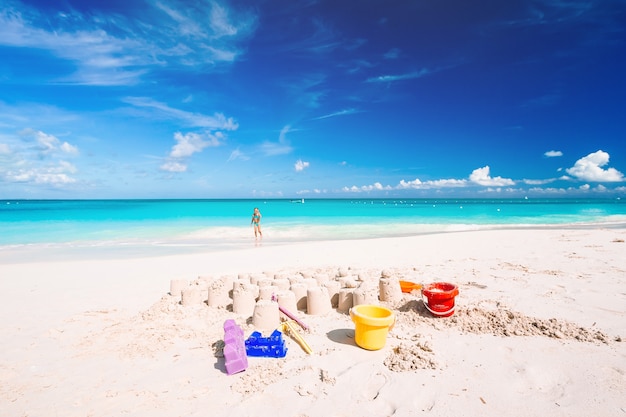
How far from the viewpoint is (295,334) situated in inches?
159

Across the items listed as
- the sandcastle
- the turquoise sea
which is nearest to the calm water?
the turquoise sea

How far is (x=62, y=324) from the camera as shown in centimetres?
478

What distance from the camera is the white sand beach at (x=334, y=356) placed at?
2855mm

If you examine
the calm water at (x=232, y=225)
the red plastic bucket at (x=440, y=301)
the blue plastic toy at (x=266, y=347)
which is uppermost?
the red plastic bucket at (x=440, y=301)

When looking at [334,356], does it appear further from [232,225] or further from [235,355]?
[232,225]

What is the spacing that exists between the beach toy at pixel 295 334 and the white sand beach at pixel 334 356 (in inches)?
2.7

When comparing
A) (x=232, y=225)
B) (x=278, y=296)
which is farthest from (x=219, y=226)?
(x=278, y=296)

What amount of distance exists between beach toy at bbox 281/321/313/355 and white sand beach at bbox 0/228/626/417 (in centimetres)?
7

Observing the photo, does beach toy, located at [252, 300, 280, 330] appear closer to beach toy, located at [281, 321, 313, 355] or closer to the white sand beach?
beach toy, located at [281, 321, 313, 355]

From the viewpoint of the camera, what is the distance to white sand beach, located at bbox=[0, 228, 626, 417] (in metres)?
2.86

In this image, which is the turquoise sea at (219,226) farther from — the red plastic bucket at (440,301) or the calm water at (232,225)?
the red plastic bucket at (440,301)

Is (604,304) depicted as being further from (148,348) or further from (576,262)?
(148,348)

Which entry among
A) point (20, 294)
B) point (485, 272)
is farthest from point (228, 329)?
point (485, 272)

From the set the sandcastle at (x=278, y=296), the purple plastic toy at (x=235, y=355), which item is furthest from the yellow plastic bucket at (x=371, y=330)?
the purple plastic toy at (x=235, y=355)
